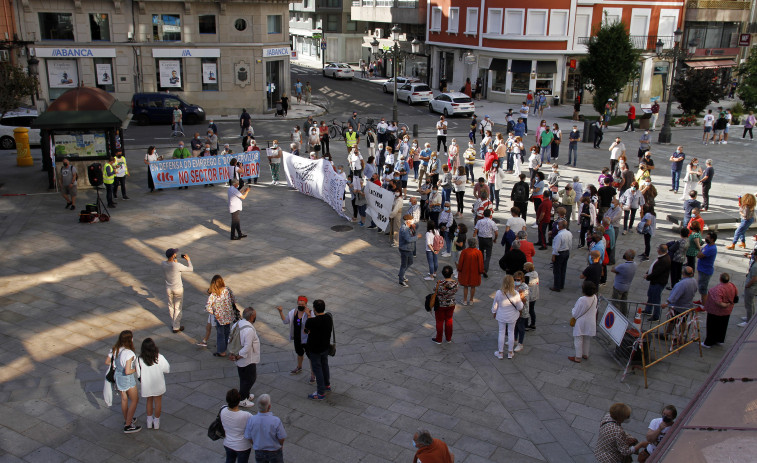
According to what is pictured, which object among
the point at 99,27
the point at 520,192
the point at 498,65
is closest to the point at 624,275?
the point at 520,192

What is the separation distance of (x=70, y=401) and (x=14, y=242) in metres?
8.94


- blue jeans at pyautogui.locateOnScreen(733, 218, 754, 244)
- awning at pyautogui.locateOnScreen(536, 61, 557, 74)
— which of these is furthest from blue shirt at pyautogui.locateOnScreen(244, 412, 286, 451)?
awning at pyautogui.locateOnScreen(536, 61, 557, 74)

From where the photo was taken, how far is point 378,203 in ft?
60.0

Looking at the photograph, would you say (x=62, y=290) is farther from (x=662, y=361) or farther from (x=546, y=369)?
(x=662, y=361)

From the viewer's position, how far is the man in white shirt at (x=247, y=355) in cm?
976

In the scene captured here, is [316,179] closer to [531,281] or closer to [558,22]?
[531,281]

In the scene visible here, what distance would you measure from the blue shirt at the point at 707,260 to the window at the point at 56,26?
35087 millimetres

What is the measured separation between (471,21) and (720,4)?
61.3 ft

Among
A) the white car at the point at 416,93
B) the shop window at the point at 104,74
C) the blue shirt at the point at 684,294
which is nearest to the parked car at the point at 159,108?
the shop window at the point at 104,74

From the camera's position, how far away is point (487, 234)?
50.7 feet

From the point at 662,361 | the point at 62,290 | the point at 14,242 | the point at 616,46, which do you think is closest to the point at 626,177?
the point at 662,361

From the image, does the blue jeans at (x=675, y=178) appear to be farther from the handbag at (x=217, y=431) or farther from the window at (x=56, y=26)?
the window at (x=56, y=26)

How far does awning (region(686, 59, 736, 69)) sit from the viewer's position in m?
49.4

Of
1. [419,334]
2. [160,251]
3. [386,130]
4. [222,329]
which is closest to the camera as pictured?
[222,329]
